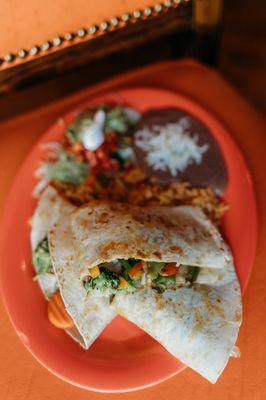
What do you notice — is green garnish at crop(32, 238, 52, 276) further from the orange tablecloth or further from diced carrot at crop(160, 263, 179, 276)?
diced carrot at crop(160, 263, 179, 276)

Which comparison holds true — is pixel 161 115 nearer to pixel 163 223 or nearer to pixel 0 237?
pixel 163 223

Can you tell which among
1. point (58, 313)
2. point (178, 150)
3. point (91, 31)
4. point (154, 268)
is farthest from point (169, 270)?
point (91, 31)

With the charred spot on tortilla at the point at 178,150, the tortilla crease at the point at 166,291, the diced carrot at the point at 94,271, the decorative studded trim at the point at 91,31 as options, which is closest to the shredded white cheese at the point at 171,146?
the charred spot on tortilla at the point at 178,150

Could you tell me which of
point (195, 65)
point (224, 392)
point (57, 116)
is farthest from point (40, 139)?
point (224, 392)

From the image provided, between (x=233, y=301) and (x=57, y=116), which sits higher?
(x=57, y=116)

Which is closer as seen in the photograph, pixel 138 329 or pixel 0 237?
pixel 138 329

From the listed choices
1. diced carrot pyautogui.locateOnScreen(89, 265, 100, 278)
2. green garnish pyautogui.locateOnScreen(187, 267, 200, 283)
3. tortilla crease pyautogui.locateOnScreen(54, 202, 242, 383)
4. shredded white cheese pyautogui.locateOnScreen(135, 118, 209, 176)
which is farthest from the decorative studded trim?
green garnish pyautogui.locateOnScreen(187, 267, 200, 283)
